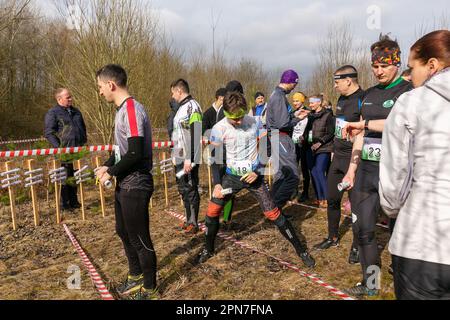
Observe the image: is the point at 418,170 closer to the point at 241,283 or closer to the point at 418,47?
the point at 418,47

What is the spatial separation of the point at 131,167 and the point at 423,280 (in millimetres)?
2135

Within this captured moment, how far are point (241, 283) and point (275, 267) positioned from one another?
511 mm

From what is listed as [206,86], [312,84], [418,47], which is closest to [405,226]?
[418,47]

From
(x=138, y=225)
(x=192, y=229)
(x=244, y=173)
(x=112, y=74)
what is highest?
(x=112, y=74)

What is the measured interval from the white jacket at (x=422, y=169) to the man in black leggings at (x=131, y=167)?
189 cm

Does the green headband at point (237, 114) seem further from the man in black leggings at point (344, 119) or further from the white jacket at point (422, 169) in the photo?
the white jacket at point (422, 169)

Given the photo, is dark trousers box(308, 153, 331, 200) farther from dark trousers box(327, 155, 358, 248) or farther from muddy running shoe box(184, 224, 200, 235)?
muddy running shoe box(184, 224, 200, 235)

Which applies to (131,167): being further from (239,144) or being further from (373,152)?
(373,152)

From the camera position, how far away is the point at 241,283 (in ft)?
11.5

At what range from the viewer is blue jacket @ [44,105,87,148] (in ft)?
19.9

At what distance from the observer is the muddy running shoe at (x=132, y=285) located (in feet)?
10.9

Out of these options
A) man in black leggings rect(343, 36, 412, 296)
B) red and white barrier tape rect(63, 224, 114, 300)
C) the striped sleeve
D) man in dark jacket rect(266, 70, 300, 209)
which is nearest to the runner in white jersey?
man in black leggings rect(343, 36, 412, 296)

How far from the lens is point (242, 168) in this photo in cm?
369

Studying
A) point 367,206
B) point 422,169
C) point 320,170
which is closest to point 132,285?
point 367,206
